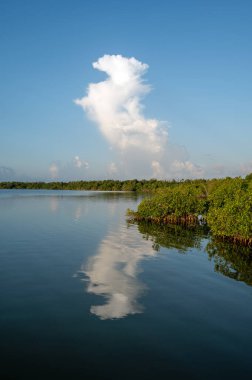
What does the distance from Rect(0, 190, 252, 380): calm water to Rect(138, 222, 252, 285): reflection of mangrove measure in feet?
0.42

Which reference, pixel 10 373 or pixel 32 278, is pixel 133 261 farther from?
pixel 10 373

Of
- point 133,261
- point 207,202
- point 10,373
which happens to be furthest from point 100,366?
point 207,202

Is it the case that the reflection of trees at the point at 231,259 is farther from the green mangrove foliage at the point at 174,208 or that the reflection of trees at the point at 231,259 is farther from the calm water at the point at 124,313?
the green mangrove foliage at the point at 174,208

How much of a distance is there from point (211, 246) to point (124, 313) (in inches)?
626

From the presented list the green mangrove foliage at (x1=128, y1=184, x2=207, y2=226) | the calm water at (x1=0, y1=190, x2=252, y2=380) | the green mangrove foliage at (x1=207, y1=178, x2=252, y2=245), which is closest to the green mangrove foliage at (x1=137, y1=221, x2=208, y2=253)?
the green mangrove foliage at (x1=128, y1=184, x2=207, y2=226)

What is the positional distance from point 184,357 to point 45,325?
476 cm

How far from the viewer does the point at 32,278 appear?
16922mm

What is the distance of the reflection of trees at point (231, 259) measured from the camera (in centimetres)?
1905

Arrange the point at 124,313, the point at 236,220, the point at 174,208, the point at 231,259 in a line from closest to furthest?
the point at 124,313
the point at 231,259
the point at 236,220
the point at 174,208

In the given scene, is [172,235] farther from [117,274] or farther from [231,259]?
[117,274]

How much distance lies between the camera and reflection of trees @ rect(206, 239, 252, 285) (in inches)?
750

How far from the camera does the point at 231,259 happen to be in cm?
2262

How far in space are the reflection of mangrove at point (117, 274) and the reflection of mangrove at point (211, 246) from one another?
2390mm

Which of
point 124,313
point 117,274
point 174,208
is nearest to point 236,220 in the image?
point 117,274
